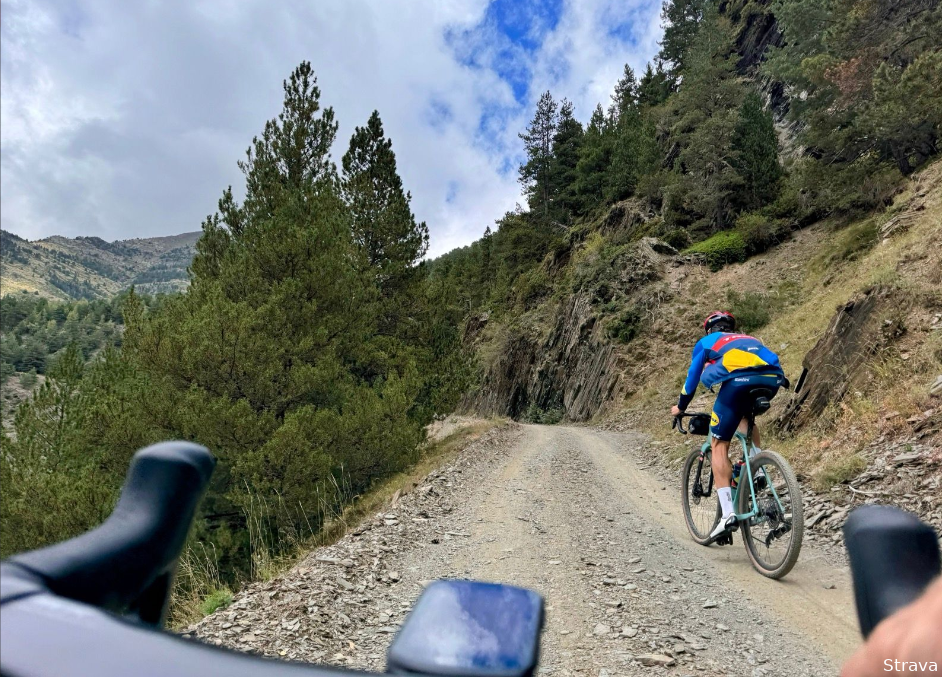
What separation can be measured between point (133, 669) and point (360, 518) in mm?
7276

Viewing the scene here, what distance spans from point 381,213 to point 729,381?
1192cm

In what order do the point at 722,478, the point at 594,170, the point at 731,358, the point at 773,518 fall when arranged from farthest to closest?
the point at 594,170, the point at 722,478, the point at 731,358, the point at 773,518

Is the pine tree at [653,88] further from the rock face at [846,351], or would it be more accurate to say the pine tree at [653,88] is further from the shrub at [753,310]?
the rock face at [846,351]

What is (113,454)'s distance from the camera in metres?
8.07

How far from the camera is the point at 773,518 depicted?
152 inches

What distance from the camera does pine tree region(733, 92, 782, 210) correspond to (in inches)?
985

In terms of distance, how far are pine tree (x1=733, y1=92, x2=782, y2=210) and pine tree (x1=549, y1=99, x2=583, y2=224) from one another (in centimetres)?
1787

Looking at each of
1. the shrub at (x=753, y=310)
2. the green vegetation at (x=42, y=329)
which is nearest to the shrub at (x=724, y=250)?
the shrub at (x=753, y=310)

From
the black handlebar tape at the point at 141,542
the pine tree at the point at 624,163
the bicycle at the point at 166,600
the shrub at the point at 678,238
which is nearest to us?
the bicycle at the point at 166,600

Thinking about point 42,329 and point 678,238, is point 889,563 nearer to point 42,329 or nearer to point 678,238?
point 678,238

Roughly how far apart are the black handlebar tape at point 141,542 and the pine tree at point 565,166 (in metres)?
44.1

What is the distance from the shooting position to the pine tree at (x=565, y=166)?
43625 mm

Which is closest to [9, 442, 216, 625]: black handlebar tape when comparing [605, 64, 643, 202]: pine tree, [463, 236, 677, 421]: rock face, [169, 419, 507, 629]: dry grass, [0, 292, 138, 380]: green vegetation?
[169, 419, 507, 629]: dry grass

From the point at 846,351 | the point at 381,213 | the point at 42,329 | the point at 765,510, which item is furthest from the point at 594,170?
the point at 42,329
